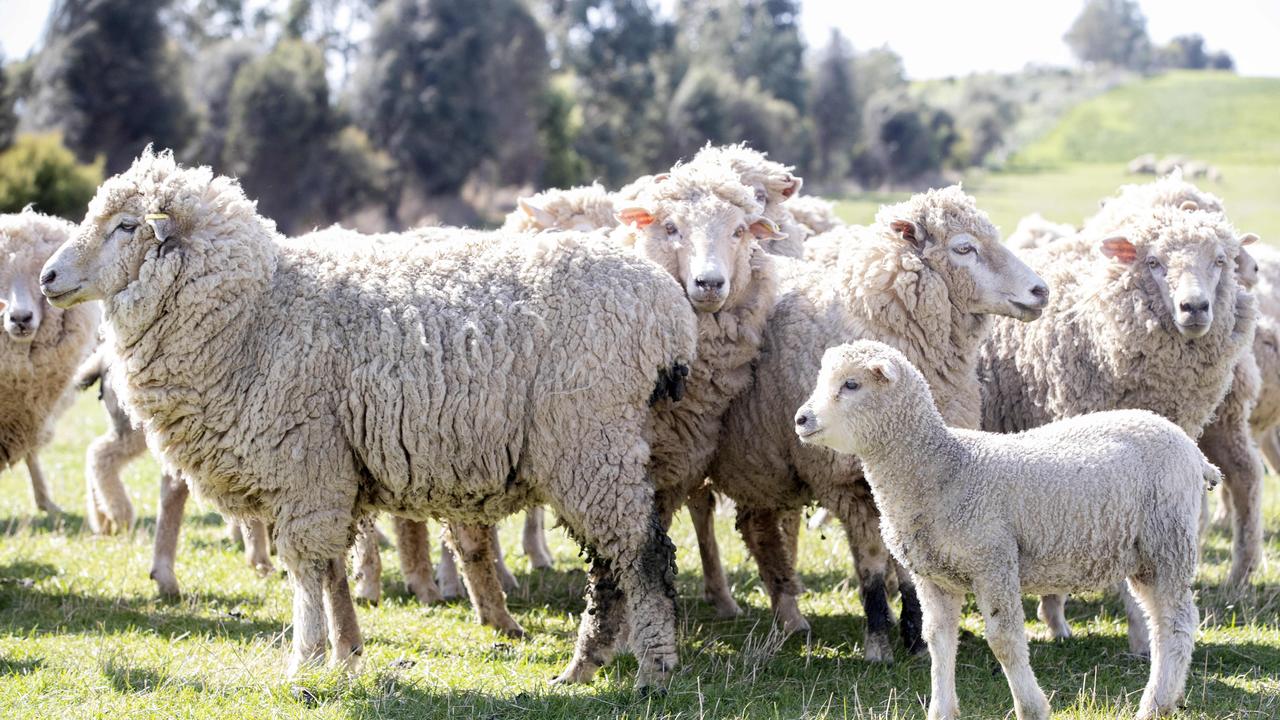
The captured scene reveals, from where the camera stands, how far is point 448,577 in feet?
25.3

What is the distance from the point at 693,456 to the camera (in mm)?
6391

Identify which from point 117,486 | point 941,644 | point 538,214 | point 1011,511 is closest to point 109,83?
point 117,486

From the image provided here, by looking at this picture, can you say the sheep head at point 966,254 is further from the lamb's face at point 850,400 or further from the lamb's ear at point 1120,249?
the lamb's face at point 850,400

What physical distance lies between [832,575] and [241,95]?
34.2 m

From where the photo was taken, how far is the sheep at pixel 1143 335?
6.52 m

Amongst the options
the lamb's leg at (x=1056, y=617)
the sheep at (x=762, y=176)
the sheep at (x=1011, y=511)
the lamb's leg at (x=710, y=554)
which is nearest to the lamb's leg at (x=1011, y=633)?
the sheep at (x=1011, y=511)

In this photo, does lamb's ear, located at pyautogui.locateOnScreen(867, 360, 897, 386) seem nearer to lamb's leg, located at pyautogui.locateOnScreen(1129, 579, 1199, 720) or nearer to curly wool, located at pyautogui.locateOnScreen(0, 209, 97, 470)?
lamb's leg, located at pyautogui.locateOnScreen(1129, 579, 1199, 720)

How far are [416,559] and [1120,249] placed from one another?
4.35 m

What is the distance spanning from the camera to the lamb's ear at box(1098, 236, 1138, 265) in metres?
6.75

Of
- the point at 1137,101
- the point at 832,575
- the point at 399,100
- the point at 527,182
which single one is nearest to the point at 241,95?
the point at 399,100

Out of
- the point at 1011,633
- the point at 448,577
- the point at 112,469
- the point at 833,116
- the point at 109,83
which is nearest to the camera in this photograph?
the point at 1011,633

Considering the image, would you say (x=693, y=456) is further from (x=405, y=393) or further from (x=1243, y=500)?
(x=1243, y=500)

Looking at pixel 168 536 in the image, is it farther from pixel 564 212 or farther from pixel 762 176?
pixel 762 176

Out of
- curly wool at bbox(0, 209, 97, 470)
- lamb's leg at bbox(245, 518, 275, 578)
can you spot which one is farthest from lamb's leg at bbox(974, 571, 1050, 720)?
curly wool at bbox(0, 209, 97, 470)
